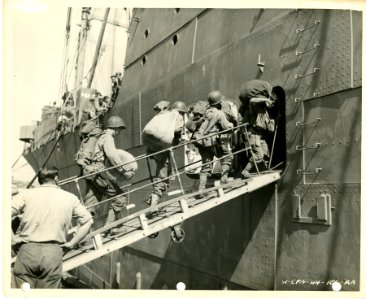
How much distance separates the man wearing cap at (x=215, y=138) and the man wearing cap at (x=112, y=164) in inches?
39.5

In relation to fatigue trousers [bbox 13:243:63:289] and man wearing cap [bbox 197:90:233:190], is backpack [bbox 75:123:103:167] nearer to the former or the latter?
man wearing cap [bbox 197:90:233:190]

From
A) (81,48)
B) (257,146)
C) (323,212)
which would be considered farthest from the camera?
(81,48)

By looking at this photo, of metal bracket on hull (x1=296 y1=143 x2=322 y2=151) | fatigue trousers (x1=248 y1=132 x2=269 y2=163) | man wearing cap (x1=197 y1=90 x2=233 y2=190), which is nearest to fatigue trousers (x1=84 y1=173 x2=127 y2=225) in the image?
man wearing cap (x1=197 y1=90 x2=233 y2=190)

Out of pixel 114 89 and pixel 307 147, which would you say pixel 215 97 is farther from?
pixel 114 89

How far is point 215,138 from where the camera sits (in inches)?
244

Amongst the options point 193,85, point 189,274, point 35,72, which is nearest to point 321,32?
point 193,85

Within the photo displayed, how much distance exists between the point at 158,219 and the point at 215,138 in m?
1.52

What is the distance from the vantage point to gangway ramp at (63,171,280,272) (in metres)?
4.77

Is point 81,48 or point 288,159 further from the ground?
point 81,48

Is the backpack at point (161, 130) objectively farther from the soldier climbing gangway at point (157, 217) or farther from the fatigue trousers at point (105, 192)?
the fatigue trousers at point (105, 192)

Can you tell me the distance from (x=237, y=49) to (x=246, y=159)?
1.73 metres

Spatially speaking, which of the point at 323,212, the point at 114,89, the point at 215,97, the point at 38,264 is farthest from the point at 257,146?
the point at 114,89

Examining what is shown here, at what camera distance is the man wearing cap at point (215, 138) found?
19.4 ft

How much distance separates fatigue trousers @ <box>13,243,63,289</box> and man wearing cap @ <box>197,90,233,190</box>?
2.37 metres
